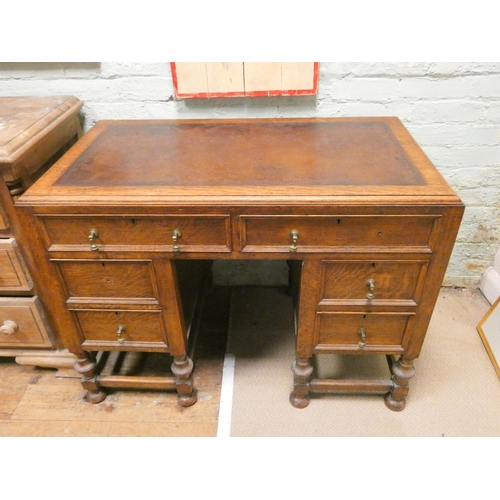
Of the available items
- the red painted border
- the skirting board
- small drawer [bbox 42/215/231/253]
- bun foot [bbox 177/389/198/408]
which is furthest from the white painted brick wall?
bun foot [bbox 177/389/198/408]

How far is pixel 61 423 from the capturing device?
1.41 meters

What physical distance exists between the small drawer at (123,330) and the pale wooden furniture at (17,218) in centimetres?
22

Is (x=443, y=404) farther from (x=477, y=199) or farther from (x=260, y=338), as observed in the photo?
(x=477, y=199)

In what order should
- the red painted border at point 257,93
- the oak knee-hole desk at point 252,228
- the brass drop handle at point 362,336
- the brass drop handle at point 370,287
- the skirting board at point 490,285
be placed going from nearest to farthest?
the oak knee-hole desk at point 252,228, the brass drop handle at point 370,287, the brass drop handle at point 362,336, the red painted border at point 257,93, the skirting board at point 490,285

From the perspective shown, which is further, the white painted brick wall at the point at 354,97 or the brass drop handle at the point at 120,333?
the white painted brick wall at the point at 354,97

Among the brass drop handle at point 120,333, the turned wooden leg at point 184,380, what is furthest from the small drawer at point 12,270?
the turned wooden leg at point 184,380

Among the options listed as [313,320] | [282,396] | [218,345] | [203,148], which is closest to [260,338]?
[218,345]

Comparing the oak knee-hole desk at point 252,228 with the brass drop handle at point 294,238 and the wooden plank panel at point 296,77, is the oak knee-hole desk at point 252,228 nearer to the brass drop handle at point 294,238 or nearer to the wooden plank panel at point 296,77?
the brass drop handle at point 294,238

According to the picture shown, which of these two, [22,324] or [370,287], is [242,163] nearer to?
[370,287]

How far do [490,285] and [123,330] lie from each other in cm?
155

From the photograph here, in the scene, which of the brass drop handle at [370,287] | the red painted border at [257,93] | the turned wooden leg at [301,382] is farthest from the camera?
the red painted border at [257,93]

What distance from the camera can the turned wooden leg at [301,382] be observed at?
1.34 meters

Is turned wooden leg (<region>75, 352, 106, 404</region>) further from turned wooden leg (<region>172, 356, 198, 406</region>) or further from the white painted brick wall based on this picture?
the white painted brick wall

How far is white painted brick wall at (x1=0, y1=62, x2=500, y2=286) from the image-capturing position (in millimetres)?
1455
